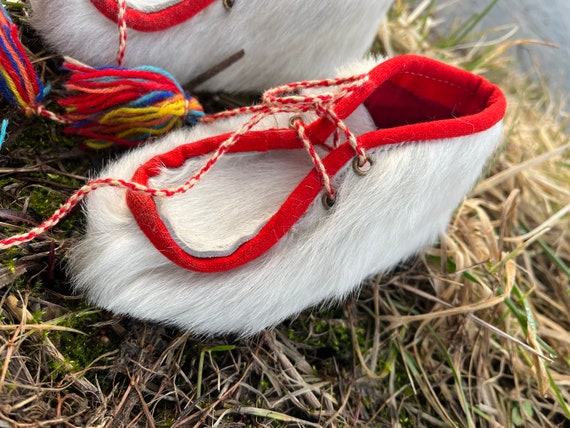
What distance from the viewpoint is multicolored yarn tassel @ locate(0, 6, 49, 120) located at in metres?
0.79

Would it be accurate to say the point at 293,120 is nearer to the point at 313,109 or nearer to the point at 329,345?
the point at 313,109

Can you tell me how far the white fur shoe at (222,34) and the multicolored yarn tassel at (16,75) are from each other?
91 millimetres

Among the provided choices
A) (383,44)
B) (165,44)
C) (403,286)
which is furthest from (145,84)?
(383,44)

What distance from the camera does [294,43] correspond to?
0.99 m

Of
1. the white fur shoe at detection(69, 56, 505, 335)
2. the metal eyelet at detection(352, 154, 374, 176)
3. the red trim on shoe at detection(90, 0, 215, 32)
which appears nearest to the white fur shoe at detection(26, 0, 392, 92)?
the red trim on shoe at detection(90, 0, 215, 32)

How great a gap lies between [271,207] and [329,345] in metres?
0.27

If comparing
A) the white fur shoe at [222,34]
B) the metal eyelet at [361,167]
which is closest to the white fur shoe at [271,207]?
the metal eyelet at [361,167]

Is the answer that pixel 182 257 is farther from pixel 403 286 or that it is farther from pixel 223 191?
pixel 403 286

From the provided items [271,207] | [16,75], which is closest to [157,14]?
[16,75]

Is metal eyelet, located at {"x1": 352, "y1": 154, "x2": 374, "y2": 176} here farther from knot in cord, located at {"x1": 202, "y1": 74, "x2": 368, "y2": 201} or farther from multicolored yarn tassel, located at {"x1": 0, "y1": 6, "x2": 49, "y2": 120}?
multicolored yarn tassel, located at {"x1": 0, "y1": 6, "x2": 49, "y2": 120}

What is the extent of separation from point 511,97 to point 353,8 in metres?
0.78

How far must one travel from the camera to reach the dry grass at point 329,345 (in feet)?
2.41

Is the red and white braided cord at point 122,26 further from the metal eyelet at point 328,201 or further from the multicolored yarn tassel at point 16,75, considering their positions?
the metal eyelet at point 328,201

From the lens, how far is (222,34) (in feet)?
3.14
